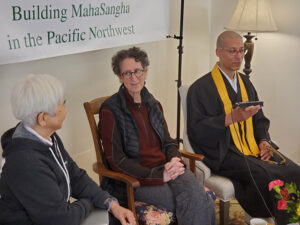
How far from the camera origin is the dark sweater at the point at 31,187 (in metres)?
1.66

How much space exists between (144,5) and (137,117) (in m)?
0.98

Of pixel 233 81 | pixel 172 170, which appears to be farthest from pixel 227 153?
pixel 172 170

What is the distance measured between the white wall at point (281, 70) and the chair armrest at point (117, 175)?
1.83 m

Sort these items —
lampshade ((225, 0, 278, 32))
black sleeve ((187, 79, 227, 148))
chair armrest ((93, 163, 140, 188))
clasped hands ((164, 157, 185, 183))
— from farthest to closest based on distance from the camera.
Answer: lampshade ((225, 0, 278, 32)) → black sleeve ((187, 79, 227, 148)) → clasped hands ((164, 157, 185, 183)) → chair armrest ((93, 163, 140, 188))

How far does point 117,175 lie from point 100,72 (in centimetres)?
104

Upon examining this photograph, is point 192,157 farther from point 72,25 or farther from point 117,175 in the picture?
point 72,25

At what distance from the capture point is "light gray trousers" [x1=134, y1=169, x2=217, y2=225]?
2.22 m

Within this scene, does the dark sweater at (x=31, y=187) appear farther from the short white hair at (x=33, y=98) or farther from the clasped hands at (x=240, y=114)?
the clasped hands at (x=240, y=114)

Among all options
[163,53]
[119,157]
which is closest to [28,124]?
[119,157]

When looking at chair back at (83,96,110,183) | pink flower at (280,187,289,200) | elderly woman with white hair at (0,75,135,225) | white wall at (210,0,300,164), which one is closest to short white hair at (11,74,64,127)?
elderly woman with white hair at (0,75,135,225)

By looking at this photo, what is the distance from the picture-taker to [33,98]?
67.2 inches

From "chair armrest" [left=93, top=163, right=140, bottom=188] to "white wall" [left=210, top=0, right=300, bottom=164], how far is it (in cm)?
183

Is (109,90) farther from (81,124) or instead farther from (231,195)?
(231,195)

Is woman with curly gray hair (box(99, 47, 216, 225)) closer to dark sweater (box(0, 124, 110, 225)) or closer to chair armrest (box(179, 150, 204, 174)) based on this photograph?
chair armrest (box(179, 150, 204, 174))
